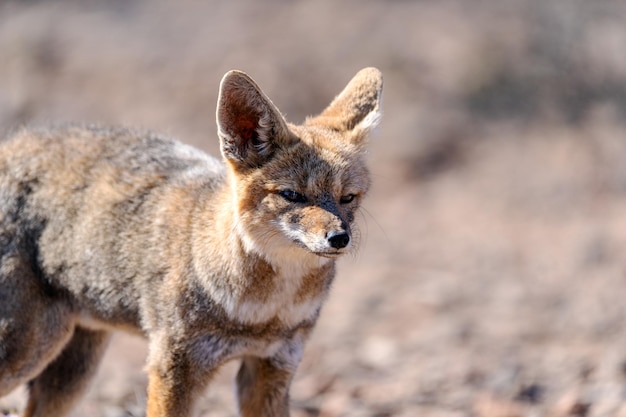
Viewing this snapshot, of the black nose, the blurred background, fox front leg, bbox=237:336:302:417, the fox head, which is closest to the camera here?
the black nose

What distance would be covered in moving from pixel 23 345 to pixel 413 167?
34.8 ft

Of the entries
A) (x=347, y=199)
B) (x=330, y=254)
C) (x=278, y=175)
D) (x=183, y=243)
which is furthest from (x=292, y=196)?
(x=183, y=243)

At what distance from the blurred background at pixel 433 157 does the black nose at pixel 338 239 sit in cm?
307

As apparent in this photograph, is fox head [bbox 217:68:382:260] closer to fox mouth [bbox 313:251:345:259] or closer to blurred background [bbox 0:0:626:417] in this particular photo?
fox mouth [bbox 313:251:345:259]

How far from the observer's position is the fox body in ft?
20.4

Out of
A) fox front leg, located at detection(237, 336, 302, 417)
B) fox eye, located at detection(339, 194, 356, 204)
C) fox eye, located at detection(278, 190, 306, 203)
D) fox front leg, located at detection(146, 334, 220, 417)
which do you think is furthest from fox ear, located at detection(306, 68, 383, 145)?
fox front leg, located at detection(146, 334, 220, 417)

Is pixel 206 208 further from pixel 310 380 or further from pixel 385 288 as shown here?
pixel 385 288

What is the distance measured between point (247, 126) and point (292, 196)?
1.73 ft

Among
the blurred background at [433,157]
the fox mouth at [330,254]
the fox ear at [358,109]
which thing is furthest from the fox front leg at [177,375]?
the blurred background at [433,157]

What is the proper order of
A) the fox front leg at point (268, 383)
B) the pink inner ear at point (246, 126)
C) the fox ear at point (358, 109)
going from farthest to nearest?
the fox ear at point (358, 109) → the fox front leg at point (268, 383) → the pink inner ear at point (246, 126)

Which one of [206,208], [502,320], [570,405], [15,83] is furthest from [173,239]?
[15,83]

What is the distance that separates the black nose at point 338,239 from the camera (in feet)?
19.0

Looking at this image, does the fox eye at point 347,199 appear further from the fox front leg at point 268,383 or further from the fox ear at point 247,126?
the fox front leg at point 268,383

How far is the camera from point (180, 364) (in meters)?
6.32
